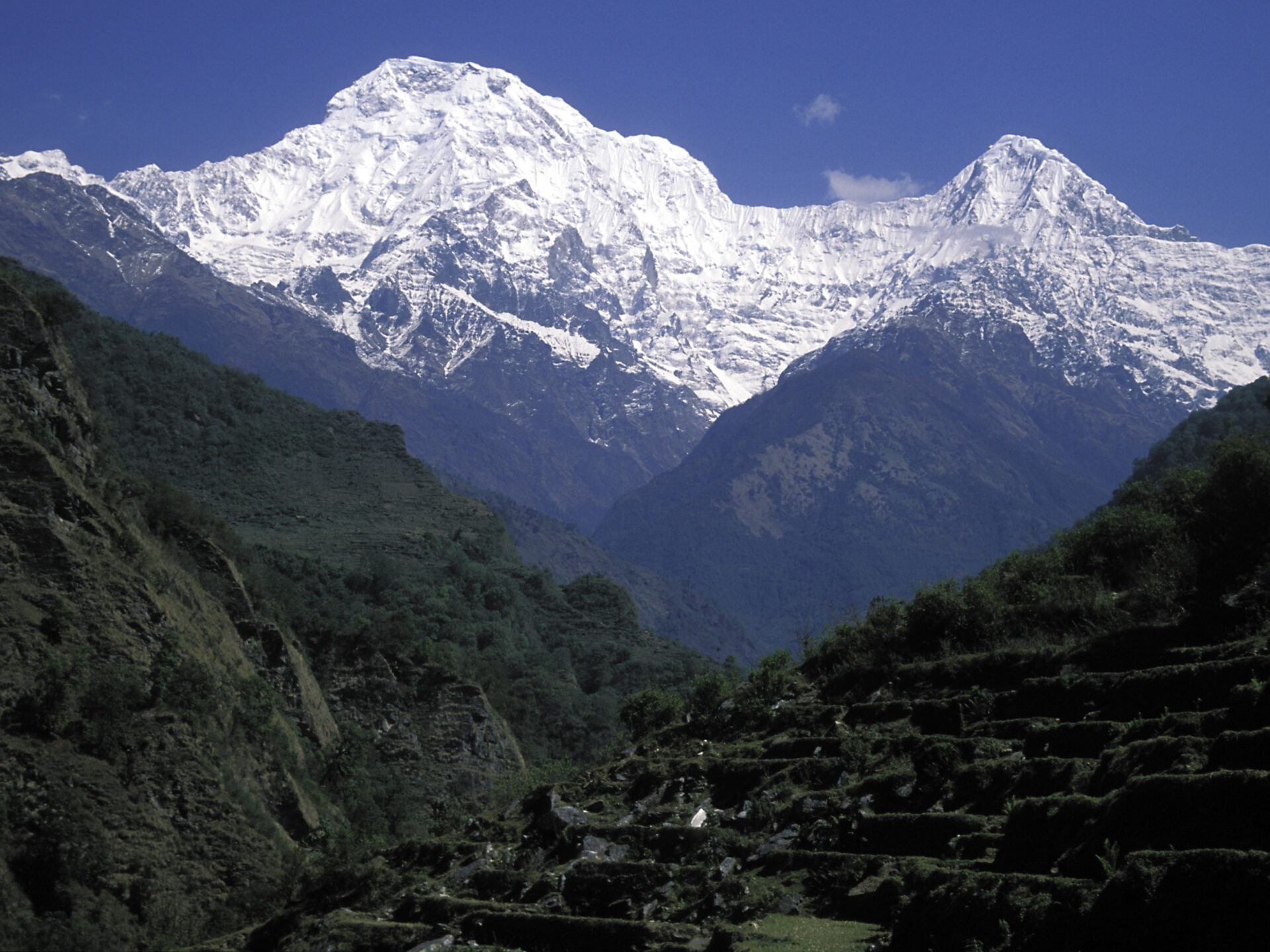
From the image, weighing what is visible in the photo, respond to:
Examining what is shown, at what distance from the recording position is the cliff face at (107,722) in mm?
33594

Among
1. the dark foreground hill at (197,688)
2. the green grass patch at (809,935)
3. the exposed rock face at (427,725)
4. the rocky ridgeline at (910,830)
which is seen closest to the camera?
the rocky ridgeline at (910,830)

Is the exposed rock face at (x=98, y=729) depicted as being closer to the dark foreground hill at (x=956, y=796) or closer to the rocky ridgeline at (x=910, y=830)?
the rocky ridgeline at (x=910, y=830)

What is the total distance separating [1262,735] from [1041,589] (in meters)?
15.7

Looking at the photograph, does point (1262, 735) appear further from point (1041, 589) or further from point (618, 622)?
point (618, 622)

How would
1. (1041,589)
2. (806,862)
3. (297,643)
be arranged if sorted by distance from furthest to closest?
(297,643)
(1041,589)
(806,862)

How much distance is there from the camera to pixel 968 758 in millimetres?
22969

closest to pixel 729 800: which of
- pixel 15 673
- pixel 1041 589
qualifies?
pixel 1041 589

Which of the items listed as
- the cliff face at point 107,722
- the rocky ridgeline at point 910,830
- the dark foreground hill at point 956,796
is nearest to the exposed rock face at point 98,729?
the cliff face at point 107,722

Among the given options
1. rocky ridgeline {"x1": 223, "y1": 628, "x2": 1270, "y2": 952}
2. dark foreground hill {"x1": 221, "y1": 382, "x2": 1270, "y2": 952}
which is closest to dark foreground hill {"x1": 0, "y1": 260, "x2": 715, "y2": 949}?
rocky ridgeline {"x1": 223, "y1": 628, "x2": 1270, "y2": 952}

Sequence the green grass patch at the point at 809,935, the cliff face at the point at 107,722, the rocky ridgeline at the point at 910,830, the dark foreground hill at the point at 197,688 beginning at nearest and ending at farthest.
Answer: the rocky ridgeline at the point at 910,830 → the green grass patch at the point at 809,935 → the cliff face at the point at 107,722 → the dark foreground hill at the point at 197,688

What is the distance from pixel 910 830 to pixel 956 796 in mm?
1464

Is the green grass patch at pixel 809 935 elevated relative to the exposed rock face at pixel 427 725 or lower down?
elevated

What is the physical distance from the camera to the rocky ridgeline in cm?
1482

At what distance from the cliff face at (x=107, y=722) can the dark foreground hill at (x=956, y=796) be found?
8.60 m
